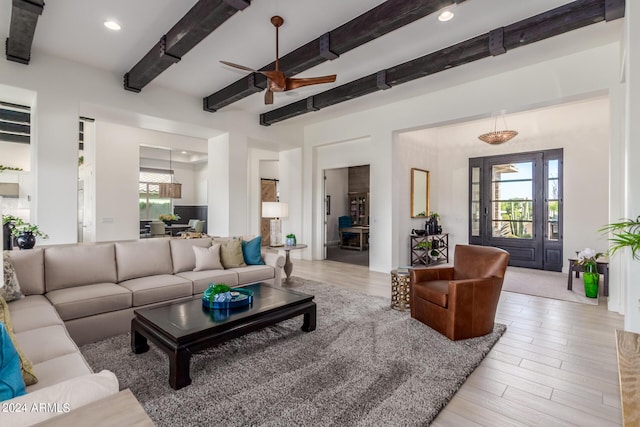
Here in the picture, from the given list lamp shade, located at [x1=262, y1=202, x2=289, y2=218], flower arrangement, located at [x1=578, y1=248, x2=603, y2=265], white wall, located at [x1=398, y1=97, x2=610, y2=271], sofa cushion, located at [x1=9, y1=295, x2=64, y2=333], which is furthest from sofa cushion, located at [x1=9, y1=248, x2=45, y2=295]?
flower arrangement, located at [x1=578, y1=248, x2=603, y2=265]

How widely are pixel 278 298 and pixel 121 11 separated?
3.35 m

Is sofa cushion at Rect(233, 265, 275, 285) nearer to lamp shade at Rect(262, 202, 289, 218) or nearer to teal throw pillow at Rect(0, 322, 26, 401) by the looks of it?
lamp shade at Rect(262, 202, 289, 218)

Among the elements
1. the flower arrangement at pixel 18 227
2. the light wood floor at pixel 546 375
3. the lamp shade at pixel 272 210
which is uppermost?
the lamp shade at pixel 272 210

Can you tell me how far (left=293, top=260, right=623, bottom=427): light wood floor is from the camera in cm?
200

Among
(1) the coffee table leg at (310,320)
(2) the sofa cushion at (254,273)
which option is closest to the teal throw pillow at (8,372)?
(1) the coffee table leg at (310,320)

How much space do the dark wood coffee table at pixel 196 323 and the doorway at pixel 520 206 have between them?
5733 millimetres

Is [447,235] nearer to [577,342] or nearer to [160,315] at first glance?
[577,342]

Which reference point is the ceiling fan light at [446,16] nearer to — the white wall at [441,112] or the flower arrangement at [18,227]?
the white wall at [441,112]

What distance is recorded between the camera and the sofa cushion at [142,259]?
12.2 ft

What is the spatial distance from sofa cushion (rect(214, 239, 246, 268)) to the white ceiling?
2.50 m

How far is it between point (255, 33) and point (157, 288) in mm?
3032

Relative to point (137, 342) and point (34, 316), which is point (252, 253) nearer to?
point (137, 342)

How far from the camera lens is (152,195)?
966 centimetres

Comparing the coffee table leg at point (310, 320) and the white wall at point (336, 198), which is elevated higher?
the white wall at point (336, 198)
